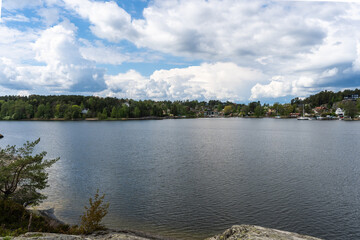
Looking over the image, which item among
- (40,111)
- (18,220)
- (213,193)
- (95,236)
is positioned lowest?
(213,193)

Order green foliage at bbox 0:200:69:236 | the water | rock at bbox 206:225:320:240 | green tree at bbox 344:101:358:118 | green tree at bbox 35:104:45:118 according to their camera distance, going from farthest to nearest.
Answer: green tree at bbox 35:104:45:118, green tree at bbox 344:101:358:118, the water, green foliage at bbox 0:200:69:236, rock at bbox 206:225:320:240

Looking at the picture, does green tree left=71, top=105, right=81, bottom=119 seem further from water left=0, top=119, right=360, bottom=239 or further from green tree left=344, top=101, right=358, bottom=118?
green tree left=344, top=101, right=358, bottom=118

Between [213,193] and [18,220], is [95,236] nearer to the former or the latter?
[18,220]

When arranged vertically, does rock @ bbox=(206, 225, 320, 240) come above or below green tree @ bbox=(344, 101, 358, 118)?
below

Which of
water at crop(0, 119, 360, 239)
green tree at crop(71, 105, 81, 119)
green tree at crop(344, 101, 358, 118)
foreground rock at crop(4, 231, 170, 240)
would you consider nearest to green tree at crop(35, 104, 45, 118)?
green tree at crop(71, 105, 81, 119)

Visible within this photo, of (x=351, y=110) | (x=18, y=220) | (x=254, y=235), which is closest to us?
(x=254, y=235)

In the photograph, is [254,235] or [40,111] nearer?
[254,235]

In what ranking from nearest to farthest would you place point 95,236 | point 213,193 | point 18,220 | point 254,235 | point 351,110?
point 254,235
point 95,236
point 18,220
point 213,193
point 351,110

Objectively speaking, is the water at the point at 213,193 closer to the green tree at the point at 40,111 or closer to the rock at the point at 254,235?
the rock at the point at 254,235

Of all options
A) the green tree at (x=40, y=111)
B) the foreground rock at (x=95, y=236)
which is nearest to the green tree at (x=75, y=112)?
the green tree at (x=40, y=111)

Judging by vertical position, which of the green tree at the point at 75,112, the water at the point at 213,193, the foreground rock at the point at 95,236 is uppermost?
the green tree at the point at 75,112

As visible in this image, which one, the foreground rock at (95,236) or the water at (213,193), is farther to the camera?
the water at (213,193)

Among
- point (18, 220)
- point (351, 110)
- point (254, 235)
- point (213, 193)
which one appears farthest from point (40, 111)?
point (351, 110)

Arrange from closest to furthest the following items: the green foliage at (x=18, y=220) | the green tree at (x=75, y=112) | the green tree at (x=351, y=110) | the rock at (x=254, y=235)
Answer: the rock at (x=254, y=235) < the green foliage at (x=18, y=220) < the green tree at (x=351, y=110) < the green tree at (x=75, y=112)
